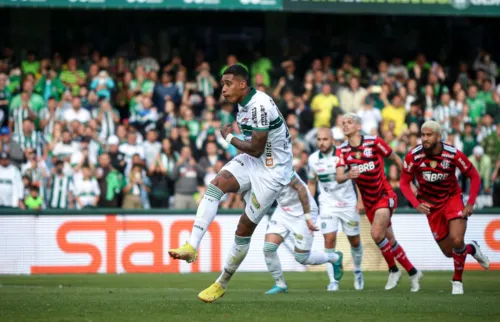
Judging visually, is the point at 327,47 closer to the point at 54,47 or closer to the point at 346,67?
the point at 346,67

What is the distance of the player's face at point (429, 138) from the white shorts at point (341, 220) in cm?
271

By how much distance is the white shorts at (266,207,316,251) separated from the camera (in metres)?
14.5

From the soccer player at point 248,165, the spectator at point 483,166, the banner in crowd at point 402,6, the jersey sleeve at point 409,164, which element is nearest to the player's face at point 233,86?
the soccer player at point 248,165

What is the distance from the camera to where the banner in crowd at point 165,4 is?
919 inches

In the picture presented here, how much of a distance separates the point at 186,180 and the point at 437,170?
30.3 ft

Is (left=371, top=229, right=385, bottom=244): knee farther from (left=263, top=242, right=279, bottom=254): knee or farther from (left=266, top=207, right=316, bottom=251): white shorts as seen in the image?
(left=263, top=242, right=279, bottom=254): knee

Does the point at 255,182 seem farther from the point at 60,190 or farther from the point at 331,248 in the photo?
the point at 60,190

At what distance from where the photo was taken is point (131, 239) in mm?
20062

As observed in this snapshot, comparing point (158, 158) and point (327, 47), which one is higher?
point (327, 47)

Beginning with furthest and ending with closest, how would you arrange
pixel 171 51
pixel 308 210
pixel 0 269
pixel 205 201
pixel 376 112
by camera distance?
pixel 171 51, pixel 376 112, pixel 0 269, pixel 308 210, pixel 205 201

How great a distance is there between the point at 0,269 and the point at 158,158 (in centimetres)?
478

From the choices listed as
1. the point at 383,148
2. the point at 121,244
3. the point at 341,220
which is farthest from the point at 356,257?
the point at 121,244

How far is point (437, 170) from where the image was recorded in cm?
1383

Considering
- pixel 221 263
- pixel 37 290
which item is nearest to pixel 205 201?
pixel 37 290
